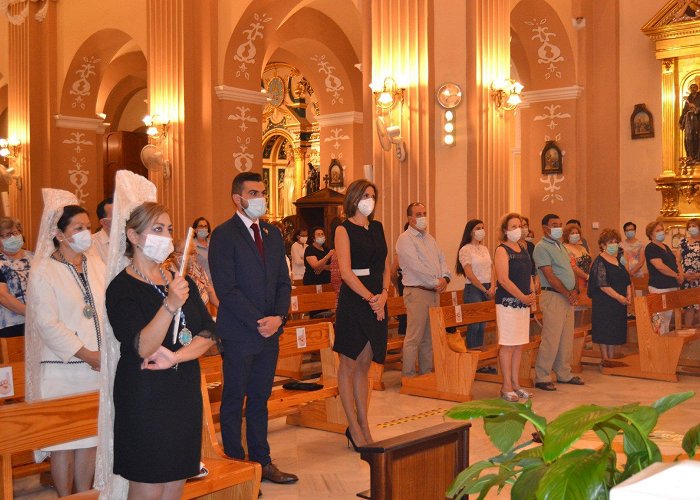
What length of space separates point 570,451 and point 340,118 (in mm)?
17176

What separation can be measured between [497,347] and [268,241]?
3.84 meters

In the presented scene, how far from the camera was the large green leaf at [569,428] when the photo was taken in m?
1.47

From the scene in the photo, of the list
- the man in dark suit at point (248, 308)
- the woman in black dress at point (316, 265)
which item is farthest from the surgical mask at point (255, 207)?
the woman in black dress at point (316, 265)

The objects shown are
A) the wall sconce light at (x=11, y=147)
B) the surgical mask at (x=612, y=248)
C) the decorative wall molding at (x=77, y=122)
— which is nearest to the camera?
the surgical mask at (x=612, y=248)

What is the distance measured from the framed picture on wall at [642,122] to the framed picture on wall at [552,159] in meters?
1.24

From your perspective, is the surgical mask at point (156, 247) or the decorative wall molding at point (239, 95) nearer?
the surgical mask at point (156, 247)

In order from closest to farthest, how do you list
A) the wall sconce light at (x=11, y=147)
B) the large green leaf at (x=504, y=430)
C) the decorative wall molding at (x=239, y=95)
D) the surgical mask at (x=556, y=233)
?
the large green leaf at (x=504, y=430)
the surgical mask at (x=556, y=233)
the decorative wall molding at (x=239, y=95)
the wall sconce light at (x=11, y=147)

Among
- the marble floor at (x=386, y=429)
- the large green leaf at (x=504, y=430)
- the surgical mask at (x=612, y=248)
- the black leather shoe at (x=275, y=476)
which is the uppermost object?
the surgical mask at (x=612, y=248)

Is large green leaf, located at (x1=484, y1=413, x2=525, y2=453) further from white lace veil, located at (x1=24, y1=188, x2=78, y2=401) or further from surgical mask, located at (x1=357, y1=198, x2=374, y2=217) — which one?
surgical mask, located at (x1=357, y1=198, x2=374, y2=217)

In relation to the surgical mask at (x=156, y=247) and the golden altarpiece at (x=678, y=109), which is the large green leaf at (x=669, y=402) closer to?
the surgical mask at (x=156, y=247)

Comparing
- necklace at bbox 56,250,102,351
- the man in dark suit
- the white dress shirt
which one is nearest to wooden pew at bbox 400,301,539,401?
the white dress shirt

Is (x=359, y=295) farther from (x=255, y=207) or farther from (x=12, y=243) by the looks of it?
(x=12, y=243)

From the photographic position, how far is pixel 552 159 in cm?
1416

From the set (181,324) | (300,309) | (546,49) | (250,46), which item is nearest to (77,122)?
(250,46)
